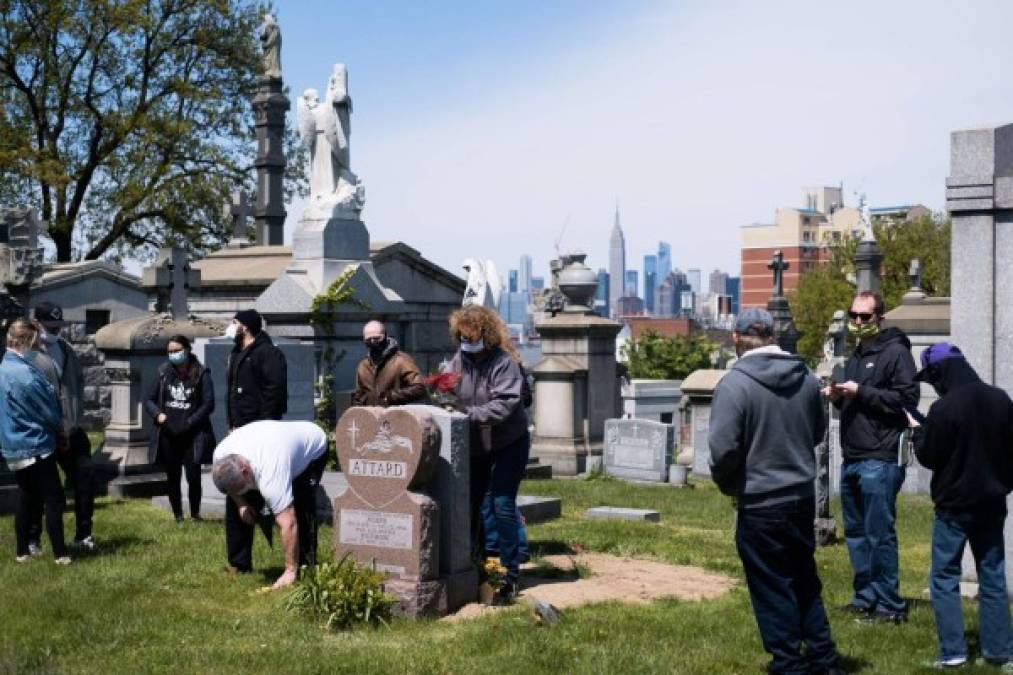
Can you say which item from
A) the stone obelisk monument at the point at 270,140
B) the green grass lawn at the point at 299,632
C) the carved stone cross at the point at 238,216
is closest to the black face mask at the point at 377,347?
the green grass lawn at the point at 299,632

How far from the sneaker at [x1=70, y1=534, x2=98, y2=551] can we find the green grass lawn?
5.2 inches

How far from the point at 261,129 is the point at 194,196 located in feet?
11.2

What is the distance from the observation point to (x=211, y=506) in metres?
11.6

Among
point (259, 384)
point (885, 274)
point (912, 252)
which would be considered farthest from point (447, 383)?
point (885, 274)

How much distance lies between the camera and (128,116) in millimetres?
29797

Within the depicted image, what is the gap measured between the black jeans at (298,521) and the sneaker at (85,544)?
1.50 meters

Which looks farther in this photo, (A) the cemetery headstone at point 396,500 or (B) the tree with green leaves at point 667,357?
(B) the tree with green leaves at point 667,357

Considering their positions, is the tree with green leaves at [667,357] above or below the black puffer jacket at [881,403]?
below

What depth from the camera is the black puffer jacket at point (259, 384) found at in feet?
31.9

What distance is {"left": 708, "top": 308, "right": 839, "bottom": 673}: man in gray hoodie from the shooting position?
19.7 ft

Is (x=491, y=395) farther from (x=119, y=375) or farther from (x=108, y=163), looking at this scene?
(x=108, y=163)

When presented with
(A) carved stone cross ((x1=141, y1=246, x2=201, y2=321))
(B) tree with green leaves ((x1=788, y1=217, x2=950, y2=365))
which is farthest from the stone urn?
(B) tree with green leaves ((x1=788, y1=217, x2=950, y2=365))

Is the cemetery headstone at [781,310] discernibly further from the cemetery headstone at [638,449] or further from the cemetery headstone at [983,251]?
the cemetery headstone at [983,251]

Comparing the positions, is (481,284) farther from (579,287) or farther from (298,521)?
(298,521)
